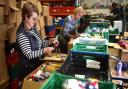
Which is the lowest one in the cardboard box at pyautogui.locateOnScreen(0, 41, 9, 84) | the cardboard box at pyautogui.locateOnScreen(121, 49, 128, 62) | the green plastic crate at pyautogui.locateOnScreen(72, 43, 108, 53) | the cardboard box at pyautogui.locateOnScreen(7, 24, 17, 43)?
the cardboard box at pyautogui.locateOnScreen(0, 41, 9, 84)

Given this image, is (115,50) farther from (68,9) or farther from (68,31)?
(68,9)

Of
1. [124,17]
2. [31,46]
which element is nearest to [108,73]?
[31,46]

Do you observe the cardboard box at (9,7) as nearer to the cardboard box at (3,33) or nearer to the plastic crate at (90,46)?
the cardboard box at (3,33)

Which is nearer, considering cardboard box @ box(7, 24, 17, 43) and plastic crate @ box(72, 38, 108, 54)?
plastic crate @ box(72, 38, 108, 54)

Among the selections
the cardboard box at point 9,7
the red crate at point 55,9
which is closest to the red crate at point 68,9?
the red crate at point 55,9

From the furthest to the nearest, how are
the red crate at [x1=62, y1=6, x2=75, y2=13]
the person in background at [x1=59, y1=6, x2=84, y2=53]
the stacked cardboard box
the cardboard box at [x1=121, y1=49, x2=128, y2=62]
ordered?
1. the red crate at [x1=62, y1=6, x2=75, y2=13]
2. the person in background at [x1=59, y1=6, x2=84, y2=53]
3. the stacked cardboard box
4. the cardboard box at [x1=121, y1=49, x2=128, y2=62]

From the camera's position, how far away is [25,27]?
2.54 metres

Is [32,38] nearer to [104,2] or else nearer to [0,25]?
[0,25]

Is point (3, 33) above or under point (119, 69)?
above

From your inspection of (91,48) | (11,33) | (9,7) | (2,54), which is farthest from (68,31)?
(91,48)

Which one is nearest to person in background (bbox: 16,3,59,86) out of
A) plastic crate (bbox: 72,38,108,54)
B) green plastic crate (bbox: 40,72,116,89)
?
plastic crate (bbox: 72,38,108,54)

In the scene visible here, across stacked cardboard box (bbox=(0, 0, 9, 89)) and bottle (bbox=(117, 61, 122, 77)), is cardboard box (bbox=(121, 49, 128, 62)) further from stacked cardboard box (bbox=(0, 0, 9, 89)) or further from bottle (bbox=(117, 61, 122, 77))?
stacked cardboard box (bbox=(0, 0, 9, 89))

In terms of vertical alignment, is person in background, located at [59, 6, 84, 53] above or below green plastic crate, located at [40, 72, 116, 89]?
above

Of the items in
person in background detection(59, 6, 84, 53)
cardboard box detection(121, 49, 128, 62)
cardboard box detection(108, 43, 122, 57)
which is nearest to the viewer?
cardboard box detection(121, 49, 128, 62)
